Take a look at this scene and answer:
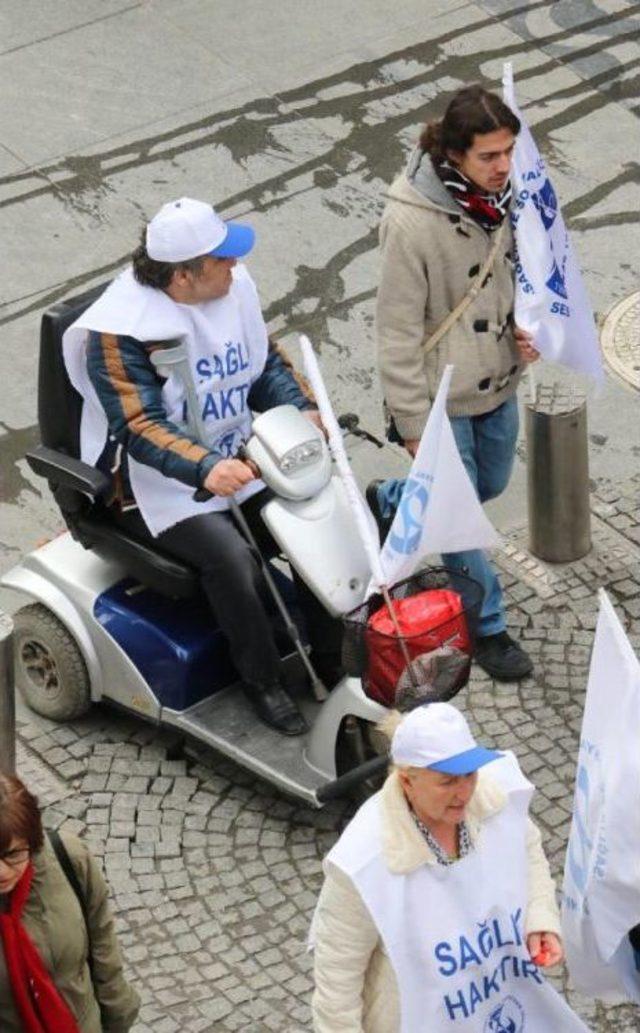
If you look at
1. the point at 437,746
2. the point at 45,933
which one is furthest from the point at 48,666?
the point at 437,746

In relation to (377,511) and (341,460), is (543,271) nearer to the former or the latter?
(377,511)

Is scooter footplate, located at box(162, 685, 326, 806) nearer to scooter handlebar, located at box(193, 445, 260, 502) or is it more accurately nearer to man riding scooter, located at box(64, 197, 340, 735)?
man riding scooter, located at box(64, 197, 340, 735)

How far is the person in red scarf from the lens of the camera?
493 centimetres

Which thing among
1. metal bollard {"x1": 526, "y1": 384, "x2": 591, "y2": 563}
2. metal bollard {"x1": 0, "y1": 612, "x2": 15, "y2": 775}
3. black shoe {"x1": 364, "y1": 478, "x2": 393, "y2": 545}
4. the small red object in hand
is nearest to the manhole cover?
metal bollard {"x1": 526, "y1": 384, "x2": 591, "y2": 563}

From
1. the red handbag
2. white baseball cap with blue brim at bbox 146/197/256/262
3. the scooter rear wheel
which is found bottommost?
the scooter rear wheel

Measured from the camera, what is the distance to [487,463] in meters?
7.74

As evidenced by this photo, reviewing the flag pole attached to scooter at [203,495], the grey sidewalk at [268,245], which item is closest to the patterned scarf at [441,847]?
the grey sidewalk at [268,245]

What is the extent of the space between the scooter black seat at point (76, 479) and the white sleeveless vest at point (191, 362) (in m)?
0.07

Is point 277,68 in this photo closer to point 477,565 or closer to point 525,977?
point 477,565

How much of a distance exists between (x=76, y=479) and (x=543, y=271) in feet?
5.69

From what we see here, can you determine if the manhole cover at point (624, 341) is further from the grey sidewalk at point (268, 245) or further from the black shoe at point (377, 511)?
the black shoe at point (377, 511)

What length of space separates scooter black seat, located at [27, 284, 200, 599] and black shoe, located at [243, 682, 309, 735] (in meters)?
0.39

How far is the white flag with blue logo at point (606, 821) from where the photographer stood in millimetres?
Answer: 5020

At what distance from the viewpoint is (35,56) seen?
37.5 feet
